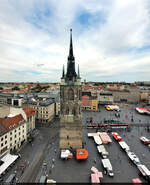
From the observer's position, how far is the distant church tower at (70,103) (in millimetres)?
26500

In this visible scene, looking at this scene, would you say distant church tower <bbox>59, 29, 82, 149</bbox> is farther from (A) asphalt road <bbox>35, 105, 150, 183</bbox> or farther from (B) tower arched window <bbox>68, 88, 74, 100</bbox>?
(A) asphalt road <bbox>35, 105, 150, 183</bbox>

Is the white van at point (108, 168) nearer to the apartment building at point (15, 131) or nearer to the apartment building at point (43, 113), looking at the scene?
the apartment building at point (15, 131)

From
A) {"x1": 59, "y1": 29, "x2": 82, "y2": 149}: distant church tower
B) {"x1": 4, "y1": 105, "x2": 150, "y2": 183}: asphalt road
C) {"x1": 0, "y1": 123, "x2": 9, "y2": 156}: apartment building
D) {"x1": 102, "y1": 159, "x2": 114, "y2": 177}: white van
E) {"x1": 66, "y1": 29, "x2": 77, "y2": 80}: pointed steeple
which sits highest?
{"x1": 66, "y1": 29, "x2": 77, "y2": 80}: pointed steeple

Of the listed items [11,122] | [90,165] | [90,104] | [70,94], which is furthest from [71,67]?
[90,104]

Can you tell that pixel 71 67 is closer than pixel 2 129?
No

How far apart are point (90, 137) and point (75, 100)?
53.8 ft

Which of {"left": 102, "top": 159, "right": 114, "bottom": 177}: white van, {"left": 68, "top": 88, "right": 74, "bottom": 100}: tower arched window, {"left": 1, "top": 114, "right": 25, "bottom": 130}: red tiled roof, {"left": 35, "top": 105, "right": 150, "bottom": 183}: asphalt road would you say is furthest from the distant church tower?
{"left": 1, "top": 114, "right": 25, "bottom": 130}: red tiled roof

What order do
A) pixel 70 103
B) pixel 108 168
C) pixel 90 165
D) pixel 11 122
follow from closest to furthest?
pixel 108 168 → pixel 90 165 → pixel 70 103 → pixel 11 122

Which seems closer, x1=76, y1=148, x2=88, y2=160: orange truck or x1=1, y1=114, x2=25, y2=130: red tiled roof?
x1=76, y1=148, x2=88, y2=160: orange truck

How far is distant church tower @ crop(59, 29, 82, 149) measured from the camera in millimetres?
26500

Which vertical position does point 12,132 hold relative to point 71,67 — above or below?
below

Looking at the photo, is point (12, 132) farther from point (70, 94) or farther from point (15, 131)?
point (70, 94)

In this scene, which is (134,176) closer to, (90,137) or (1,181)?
(90,137)

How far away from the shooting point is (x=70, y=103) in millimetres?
26922
